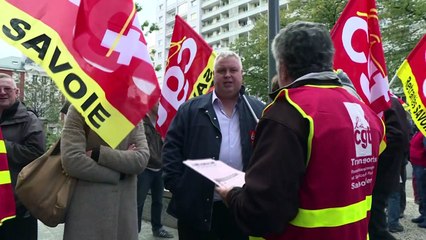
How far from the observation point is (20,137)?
132 inches

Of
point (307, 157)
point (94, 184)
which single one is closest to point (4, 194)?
point (94, 184)

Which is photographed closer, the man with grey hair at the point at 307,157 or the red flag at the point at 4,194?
the man with grey hair at the point at 307,157

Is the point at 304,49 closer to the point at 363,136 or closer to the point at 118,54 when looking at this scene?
the point at 363,136

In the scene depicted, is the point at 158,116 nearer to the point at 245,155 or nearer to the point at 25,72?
the point at 245,155

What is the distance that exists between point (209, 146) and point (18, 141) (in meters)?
1.53

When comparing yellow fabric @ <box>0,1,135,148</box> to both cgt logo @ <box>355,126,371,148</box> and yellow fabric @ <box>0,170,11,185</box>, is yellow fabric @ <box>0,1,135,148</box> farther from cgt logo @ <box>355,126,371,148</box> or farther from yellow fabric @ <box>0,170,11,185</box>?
cgt logo @ <box>355,126,371,148</box>

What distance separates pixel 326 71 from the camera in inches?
76.4

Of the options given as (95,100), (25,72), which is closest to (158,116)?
(95,100)

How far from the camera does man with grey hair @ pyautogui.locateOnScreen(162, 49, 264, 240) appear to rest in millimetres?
2922

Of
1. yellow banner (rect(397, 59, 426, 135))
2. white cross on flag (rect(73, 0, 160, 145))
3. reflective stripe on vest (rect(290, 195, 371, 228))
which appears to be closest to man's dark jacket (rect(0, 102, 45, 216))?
white cross on flag (rect(73, 0, 160, 145))

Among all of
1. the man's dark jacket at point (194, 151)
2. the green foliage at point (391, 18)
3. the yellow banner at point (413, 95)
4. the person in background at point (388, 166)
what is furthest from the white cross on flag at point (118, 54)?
the green foliage at point (391, 18)

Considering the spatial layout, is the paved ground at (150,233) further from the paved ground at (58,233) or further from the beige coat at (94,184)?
the beige coat at (94,184)

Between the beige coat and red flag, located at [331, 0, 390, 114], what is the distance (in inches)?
84.2

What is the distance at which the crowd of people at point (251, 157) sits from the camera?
68.7 inches
